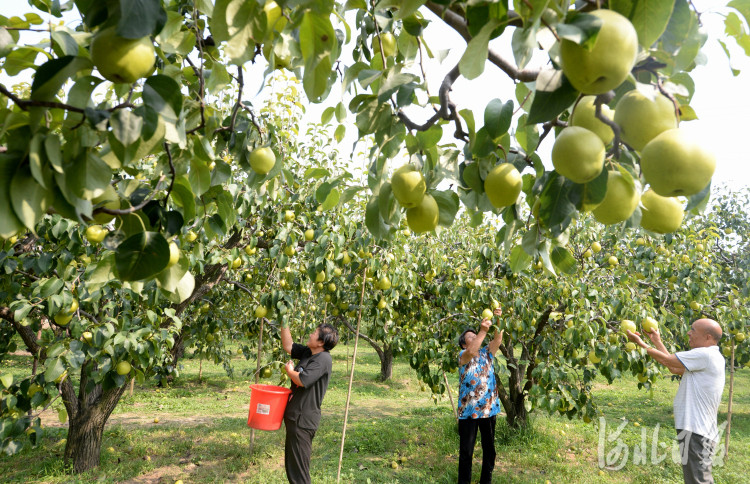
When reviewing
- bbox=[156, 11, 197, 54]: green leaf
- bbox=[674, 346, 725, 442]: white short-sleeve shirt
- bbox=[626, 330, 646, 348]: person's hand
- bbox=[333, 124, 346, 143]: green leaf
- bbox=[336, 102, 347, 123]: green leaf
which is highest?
bbox=[156, 11, 197, 54]: green leaf

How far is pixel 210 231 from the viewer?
137cm

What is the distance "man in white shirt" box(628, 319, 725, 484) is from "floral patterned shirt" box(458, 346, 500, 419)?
1339 mm

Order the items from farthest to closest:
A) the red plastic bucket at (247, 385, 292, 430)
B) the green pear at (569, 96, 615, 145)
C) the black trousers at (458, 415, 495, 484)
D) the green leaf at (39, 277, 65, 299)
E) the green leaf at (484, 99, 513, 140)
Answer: the black trousers at (458, 415, 495, 484) → the red plastic bucket at (247, 385, 292, 430) → the green leaf at (39, 277, 65, 299) → the green leaf at (484, 99, 513, 140) → the green pear at (569, 96, 615, 145)

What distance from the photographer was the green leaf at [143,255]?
2.61 feet

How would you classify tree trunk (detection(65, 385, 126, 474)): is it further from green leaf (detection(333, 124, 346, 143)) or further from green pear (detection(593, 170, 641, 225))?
green pear (detection(593, 170, 641, 225))

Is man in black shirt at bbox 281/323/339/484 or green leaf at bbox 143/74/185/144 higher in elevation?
green leaf at bbox 143/74/185/144

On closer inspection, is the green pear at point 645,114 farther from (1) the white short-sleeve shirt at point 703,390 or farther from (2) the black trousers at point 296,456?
(1) the white short-sleeve shirt at point 703,390

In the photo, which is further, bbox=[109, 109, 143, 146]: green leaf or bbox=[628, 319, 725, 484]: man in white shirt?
bbox=[628, 319, 725, 484]: man in white shirt

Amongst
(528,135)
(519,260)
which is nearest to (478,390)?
(519,260)

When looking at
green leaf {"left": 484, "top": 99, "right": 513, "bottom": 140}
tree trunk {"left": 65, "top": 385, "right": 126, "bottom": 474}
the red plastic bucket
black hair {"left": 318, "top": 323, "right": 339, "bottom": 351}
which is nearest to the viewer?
green leaf {"left": 484, "top": 99, "right": 513, "bottom": 140}

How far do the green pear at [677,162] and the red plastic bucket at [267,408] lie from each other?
341 centimetres

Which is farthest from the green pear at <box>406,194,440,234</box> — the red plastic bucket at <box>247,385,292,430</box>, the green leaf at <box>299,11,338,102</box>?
the red plastic bucket at <box>247,385,292,430</box>

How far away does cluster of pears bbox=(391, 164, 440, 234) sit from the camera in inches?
39.9

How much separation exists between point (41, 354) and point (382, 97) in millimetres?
3771
